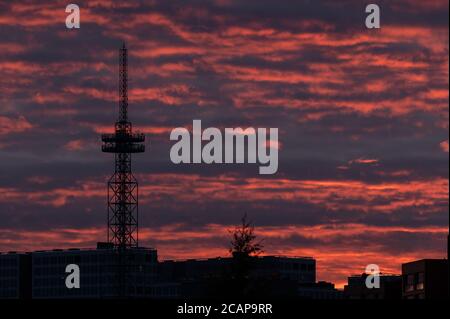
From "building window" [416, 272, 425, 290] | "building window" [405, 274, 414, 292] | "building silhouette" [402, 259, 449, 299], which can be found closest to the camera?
"building silhouette" [402, 259, 449, 299]

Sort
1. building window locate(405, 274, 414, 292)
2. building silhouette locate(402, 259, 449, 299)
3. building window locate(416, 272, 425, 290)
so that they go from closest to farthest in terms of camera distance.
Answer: building silhouette locate(402, 259, 449, 299)
building window locate(416, 272, 425, 290)
building window locate(405, 274, 414, 292)

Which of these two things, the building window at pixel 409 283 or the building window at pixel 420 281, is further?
the building window at pixel 409 283

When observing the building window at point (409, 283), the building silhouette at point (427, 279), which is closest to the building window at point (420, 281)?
the building silhouette at point (427, 279)

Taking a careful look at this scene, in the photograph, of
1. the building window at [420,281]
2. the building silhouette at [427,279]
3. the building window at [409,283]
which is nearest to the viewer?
the building silhouette at [427,279]

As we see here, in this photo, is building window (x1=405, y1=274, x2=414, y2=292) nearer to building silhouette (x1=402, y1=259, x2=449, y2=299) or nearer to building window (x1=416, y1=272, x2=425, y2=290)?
building silhouette (x1=402, y1=259, x2=449, y2=299)

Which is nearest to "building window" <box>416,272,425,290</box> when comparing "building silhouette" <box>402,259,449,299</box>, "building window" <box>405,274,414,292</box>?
"building silhouette" <box>402,259,449,299</box>

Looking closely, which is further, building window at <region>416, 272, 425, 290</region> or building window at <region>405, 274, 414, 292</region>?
building window at <region>405, 274, 414, 292</region>

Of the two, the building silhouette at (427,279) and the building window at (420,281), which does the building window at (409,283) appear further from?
the building window at (420,281)

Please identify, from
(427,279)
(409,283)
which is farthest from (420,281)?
(409,283)
